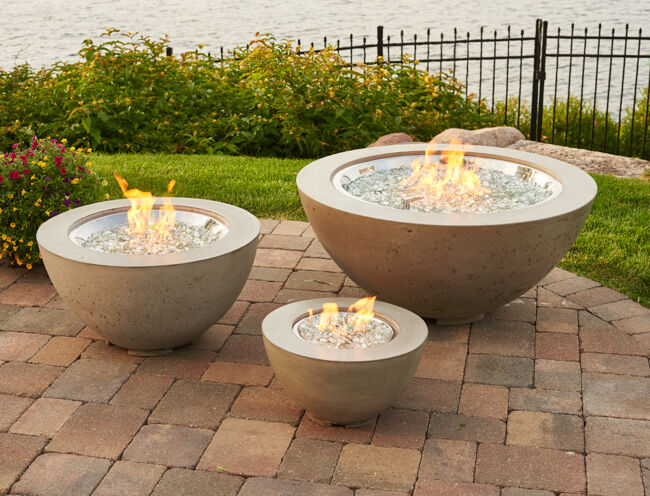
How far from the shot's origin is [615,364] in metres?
4.06

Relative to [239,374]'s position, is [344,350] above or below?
above

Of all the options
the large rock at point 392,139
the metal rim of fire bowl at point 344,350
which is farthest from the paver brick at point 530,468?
the large rock at point 392,139

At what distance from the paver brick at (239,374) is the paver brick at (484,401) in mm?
933

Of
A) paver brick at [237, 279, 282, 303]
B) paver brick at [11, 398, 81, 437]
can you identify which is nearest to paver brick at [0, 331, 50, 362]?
paver brick at [11, 398, 81, 437]

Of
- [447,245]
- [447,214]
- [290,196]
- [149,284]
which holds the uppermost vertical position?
[447,214]

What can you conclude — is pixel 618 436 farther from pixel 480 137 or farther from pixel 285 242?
pixel 480 137

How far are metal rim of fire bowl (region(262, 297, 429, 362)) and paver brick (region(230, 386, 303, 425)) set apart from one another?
40 centimetres

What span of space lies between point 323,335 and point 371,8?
16.2 metres

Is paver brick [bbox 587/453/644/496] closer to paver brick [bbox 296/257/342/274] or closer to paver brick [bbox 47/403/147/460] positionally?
paver brick [bbox 47/403/147/460]

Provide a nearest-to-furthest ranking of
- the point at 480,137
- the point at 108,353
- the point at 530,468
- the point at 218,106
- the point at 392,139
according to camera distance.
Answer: the point at 530,468 → the point at 108,353 → the point at 392,139 → the point at 480,137 → the point at 218,106

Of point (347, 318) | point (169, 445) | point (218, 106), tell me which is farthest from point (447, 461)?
point (218, 106)

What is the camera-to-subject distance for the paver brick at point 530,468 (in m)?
3.17

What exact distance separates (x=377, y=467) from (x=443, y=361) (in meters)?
0.97

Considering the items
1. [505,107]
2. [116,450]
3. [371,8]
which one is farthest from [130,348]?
[371,8]
